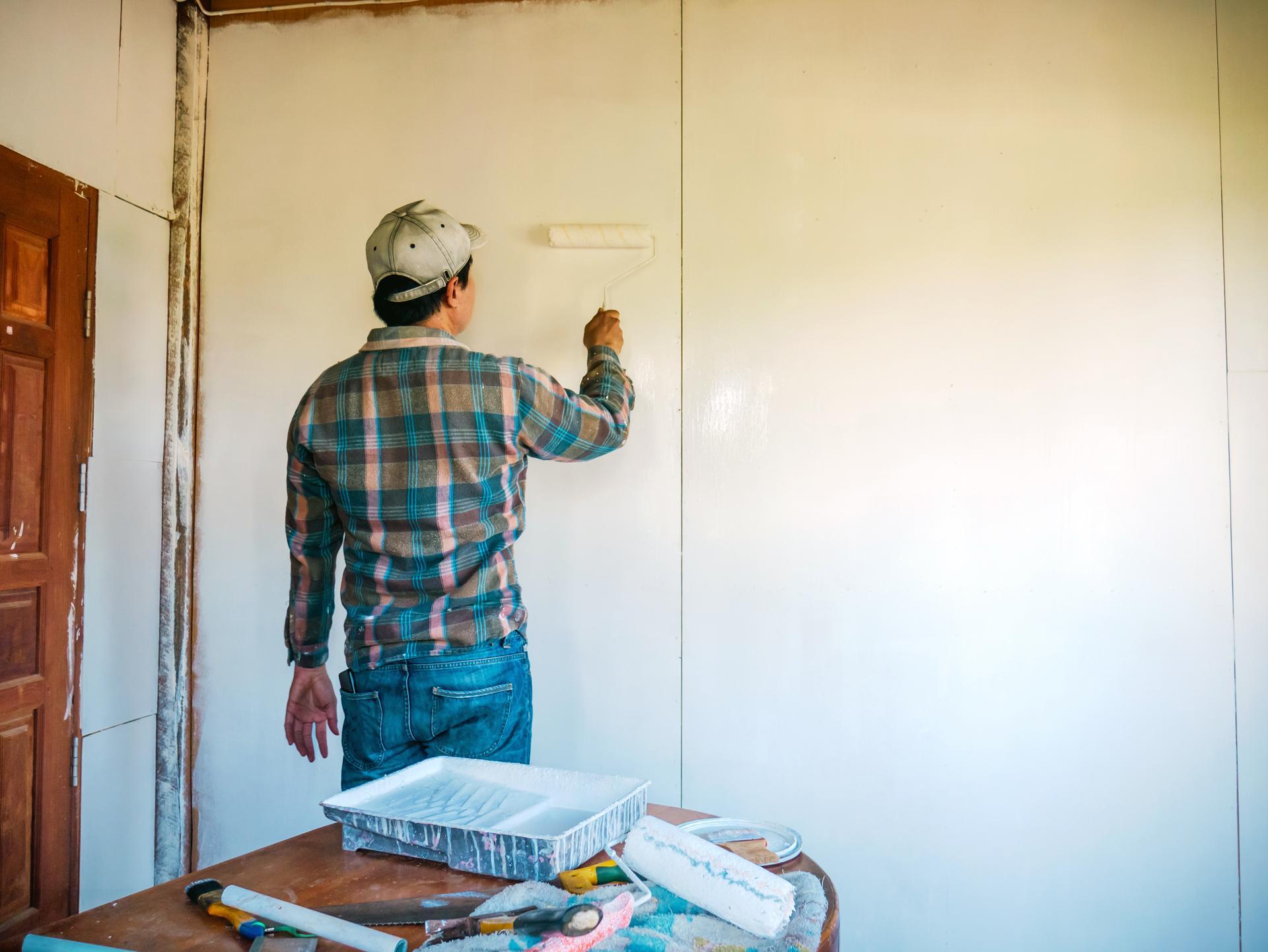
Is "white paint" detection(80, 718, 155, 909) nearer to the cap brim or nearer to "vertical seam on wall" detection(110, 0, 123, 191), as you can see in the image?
"vertical seam on wall" detection(110, 0, 123, 191)

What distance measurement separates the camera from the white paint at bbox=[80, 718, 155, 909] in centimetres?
208

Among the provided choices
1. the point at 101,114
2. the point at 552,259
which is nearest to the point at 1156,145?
the point at 552,259

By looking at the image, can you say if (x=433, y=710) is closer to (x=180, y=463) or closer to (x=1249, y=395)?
(x=180, y=463)

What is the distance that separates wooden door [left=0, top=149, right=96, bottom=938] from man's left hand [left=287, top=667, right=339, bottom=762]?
799mm

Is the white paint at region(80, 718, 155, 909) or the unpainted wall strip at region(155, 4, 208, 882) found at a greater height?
the unpainted wall strip at region(155, 4, 208, 882)

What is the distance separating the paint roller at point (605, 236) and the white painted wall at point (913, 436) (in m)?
0.06

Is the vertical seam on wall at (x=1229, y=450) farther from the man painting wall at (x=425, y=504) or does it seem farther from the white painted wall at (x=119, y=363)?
the white painted wall at (x=119, y=363)

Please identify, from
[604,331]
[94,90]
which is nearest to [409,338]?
[604,331]

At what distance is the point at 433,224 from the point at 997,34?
1.56m

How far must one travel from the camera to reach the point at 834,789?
2115mm

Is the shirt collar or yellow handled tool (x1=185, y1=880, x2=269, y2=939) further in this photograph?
the shirt collar

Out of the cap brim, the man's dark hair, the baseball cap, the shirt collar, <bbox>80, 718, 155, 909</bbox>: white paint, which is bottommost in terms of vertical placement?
<bbox>80, 718, 155, 909</bbox>: white paint

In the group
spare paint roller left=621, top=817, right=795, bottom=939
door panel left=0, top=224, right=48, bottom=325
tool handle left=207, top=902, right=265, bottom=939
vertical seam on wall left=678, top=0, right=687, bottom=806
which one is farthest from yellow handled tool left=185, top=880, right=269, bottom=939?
door panel left=0, top=224, right=48, bottom=325

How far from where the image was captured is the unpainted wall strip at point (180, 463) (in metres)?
2.30
